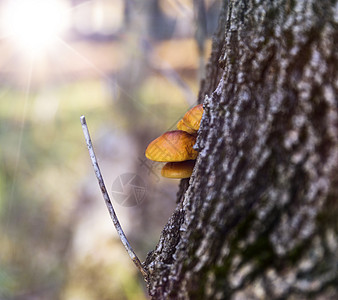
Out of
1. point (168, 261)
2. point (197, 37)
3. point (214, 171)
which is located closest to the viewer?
point (214, 171)

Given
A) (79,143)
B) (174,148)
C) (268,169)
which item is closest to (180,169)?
(174,148)

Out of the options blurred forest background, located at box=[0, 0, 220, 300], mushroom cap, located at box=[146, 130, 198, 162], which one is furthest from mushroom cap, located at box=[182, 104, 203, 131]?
blurred forest background, located at box=[0, 0, 220, 300]

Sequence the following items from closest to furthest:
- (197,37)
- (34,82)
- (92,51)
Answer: (197,37) → (34,82) → (92,51)

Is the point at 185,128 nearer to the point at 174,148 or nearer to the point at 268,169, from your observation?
the point at 174,148

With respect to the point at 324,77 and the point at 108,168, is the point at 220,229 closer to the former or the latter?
the point at 324,77

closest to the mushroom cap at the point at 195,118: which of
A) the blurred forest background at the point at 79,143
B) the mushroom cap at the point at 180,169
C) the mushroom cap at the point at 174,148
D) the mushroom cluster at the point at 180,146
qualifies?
the mushroom cluster at the point at 180,146

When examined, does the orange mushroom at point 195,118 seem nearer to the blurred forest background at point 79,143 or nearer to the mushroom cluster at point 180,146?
the mushroom cluster at point 180,146

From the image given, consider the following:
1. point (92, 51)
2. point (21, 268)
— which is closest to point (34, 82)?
point (92, 51)
